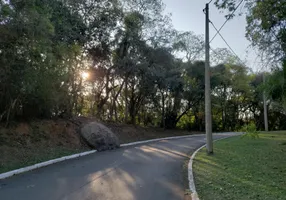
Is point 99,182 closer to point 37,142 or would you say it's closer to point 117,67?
point 37,142

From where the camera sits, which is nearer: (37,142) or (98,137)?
(37,142)

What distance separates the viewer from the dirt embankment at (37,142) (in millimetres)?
10031

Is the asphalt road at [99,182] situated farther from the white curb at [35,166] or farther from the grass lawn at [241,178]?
the grass lawn at [241,178]

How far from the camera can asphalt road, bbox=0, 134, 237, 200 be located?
6.15m

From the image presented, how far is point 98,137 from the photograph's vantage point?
1541 centimetres

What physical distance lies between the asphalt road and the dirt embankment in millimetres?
1158

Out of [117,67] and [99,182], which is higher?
[117,67]

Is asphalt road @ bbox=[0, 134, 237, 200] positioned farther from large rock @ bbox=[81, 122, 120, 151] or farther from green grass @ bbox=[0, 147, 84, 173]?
large rock @ bbox=[81, 122, 120, 151]

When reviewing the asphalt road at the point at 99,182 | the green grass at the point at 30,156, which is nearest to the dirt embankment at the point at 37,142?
the green grass at the point at 30,156

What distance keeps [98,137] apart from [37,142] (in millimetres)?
3768

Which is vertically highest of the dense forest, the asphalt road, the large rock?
the dense forest

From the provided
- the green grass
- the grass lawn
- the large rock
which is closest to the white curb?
the green grass

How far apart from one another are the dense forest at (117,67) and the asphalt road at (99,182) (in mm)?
3894

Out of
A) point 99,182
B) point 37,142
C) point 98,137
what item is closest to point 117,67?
point 98,137
